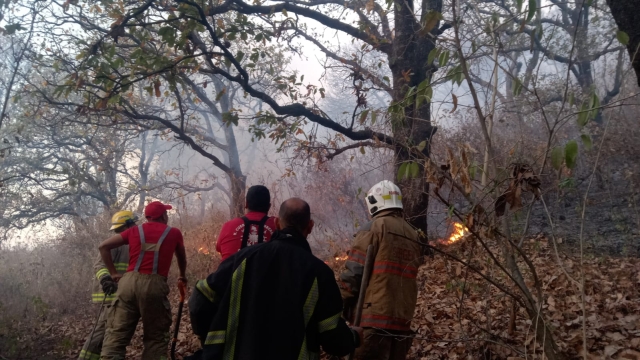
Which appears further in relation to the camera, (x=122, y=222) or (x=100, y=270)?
(x=122, y=222)

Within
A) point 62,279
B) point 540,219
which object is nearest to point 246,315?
point 540,219

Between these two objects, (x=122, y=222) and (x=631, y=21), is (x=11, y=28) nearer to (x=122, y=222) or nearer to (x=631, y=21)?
(x=122, y=222)

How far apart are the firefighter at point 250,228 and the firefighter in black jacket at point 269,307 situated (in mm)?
1875

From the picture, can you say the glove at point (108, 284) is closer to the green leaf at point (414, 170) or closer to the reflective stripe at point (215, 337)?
the reflective stripe at point (215, 337)

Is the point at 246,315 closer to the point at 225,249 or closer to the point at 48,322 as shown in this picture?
the point at 225,249

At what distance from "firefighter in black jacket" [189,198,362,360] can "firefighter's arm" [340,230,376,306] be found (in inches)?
41.1

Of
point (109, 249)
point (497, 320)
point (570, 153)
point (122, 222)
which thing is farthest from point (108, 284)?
point (570, 153)

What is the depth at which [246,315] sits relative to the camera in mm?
2467

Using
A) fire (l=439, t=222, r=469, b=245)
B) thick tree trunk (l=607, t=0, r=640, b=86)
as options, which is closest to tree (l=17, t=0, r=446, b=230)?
fire (l=439, t=222, r=469, b=245)

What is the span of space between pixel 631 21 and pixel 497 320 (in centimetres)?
381

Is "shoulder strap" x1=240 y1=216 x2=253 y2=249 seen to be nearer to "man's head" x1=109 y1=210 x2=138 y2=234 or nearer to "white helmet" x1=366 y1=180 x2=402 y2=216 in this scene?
"white helmet" x1=366 y1=180 x2=402 y2=216

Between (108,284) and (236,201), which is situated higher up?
(236,201)

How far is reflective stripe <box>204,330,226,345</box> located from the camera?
2449mm

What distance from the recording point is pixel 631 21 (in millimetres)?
2953
